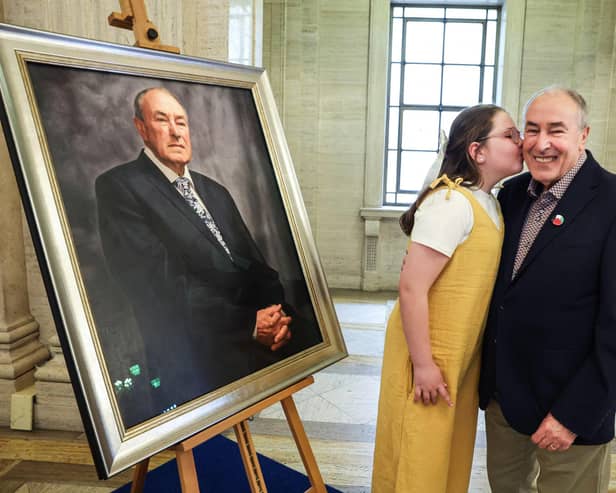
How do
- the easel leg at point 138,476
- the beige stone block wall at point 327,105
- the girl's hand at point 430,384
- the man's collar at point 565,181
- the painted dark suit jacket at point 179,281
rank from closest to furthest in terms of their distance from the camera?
the painted dark suit jacket at point 179,281, the man's collar at point 565,181, the girl's hand at point 430,384, the easel leg at point 138,476, the beige stone block wall at point 327,105

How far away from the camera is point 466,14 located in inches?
274

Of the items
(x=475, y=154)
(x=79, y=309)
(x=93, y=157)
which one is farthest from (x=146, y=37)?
(x=475, y=154)

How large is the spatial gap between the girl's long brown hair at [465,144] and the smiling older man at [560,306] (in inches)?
5.3

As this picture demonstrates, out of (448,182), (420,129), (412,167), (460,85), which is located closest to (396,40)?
(460,85)

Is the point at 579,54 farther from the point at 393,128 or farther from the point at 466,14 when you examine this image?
the point at 393,128

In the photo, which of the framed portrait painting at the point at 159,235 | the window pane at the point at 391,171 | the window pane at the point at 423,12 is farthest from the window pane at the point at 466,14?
the framed portrait painting at the point at 159,235

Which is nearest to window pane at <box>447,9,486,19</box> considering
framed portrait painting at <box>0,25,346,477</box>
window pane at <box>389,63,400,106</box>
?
window pane at <box>389,63,400,106</box>

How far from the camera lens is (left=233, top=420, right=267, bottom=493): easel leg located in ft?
5.27

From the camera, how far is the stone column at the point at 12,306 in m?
3.10

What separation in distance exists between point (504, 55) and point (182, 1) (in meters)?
4.82

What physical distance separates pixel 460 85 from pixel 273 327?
6.29 meters

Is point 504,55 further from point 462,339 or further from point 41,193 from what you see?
point 41,193

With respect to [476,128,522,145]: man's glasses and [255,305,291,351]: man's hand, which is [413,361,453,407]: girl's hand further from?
[476,128,522,145]: man's glasses

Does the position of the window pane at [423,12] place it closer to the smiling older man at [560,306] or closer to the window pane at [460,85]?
the window pane at [460,85]
